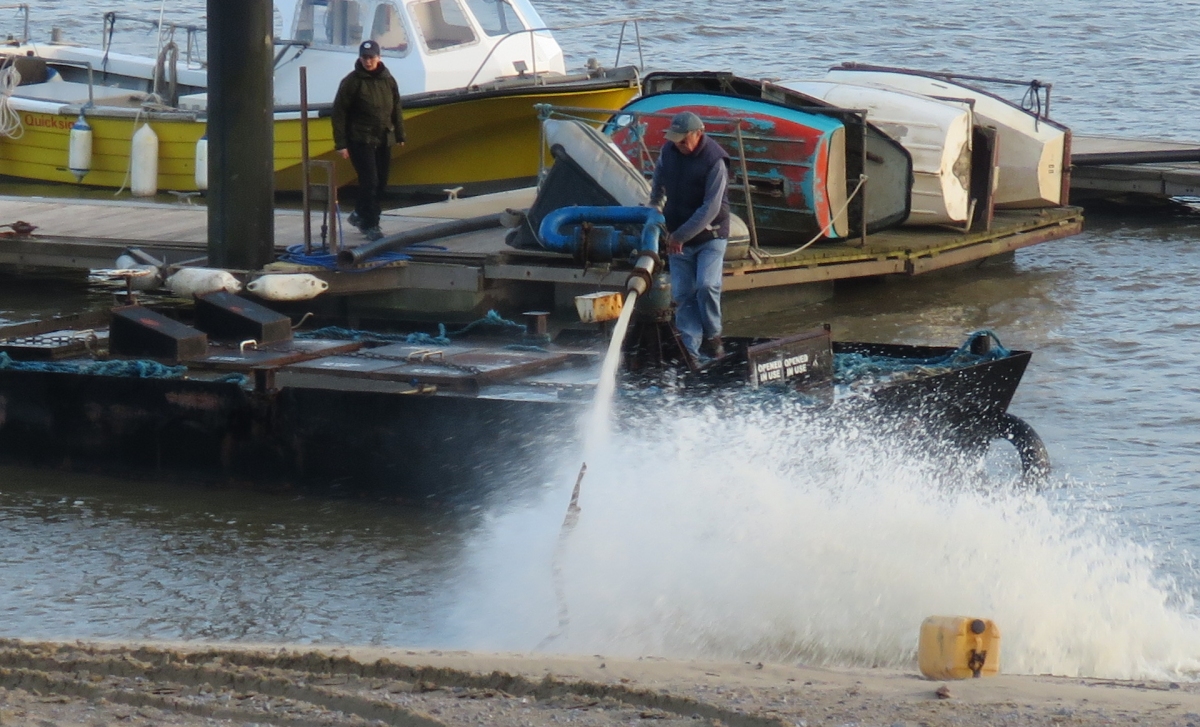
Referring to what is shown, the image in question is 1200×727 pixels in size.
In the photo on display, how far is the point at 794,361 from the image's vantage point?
333 inches

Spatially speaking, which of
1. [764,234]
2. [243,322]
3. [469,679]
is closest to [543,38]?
[764,234]

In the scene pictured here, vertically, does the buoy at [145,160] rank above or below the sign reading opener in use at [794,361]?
above

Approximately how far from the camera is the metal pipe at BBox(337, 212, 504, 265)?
452 inches

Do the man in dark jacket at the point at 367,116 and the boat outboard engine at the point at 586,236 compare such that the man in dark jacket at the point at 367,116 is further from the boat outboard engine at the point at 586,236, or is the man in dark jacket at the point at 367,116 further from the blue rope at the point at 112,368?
the blue rope at the point at 112,368

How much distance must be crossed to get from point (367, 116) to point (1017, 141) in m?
6.62

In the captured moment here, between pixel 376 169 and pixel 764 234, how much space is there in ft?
11.0

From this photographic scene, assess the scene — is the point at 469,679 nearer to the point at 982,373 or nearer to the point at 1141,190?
the point at 982,373

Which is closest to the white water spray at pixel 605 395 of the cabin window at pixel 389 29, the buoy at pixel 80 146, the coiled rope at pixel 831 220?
the coiled rope at pixel 831 220

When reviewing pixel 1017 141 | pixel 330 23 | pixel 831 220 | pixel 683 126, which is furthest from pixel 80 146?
pixel 683 126

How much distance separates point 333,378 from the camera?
350 inches

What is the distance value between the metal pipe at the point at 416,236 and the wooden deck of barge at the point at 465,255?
0.34 ft

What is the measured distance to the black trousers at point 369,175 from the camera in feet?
40.7

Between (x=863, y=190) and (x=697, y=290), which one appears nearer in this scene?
(x=697, y=290)

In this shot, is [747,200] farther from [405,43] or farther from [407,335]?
[405,43]
